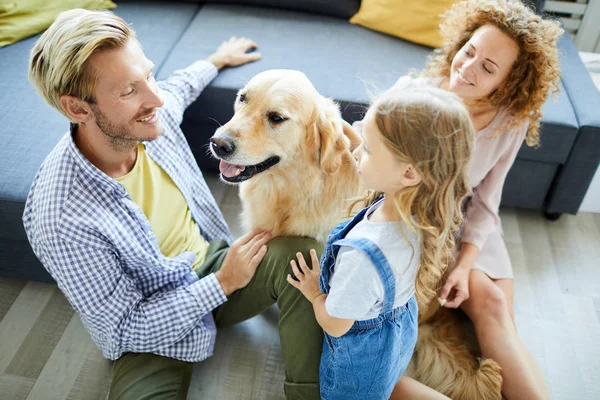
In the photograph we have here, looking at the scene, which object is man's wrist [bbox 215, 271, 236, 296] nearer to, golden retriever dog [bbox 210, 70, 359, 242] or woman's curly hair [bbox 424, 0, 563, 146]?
golden retriever dog [bbox 210, 70, 359, 242]

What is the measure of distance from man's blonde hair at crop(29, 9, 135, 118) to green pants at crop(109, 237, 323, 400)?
2.33 feet

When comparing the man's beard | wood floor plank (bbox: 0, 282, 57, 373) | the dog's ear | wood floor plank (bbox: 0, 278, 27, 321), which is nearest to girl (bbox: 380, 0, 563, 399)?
the dog's ear

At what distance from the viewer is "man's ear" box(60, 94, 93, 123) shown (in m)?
1.23

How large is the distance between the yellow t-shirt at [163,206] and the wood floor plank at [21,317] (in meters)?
0.67

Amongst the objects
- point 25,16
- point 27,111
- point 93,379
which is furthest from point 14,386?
point 25,16

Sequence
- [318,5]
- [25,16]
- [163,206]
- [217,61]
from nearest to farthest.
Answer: [163,206] → [217,61] → [25,16] → [318,5]

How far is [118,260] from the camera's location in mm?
1357

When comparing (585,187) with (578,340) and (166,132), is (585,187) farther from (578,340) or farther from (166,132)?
(166,132)

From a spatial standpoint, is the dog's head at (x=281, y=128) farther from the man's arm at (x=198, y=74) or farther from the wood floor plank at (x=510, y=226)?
the wood floor plank at (x=510, y=226)

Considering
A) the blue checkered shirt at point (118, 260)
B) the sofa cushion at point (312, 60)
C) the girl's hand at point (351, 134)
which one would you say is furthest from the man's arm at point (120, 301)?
the sofa cushion at point (312, 60)

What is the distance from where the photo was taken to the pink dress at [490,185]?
1.58 meters

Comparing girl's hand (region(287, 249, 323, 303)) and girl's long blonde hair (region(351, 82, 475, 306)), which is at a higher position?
girl's long blonde hair (region(351, 82, 475, 306))

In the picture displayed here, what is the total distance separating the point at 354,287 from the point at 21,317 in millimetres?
1453

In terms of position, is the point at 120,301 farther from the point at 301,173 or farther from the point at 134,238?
the point at 301,173
